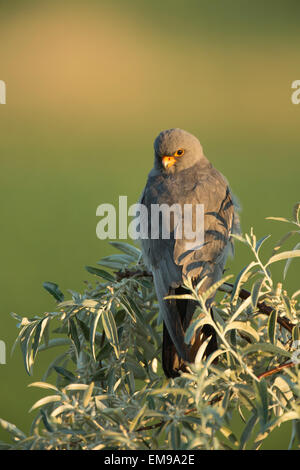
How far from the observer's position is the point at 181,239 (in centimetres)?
181

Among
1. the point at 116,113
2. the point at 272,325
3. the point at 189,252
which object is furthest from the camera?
the point at 116,113

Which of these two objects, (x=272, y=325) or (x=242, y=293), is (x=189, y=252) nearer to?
(x=242, y=293)

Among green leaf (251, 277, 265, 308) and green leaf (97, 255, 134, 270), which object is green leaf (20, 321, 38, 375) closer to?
green leaf (97, 255, 134, 270)

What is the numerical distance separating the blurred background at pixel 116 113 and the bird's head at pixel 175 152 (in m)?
2.52

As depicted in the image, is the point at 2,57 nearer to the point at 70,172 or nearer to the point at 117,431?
the point at 70,172

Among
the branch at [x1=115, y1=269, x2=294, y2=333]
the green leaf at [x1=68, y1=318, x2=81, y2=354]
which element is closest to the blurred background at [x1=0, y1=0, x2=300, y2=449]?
the branch at [x1=115, y1=269, x2=294, y2=333]

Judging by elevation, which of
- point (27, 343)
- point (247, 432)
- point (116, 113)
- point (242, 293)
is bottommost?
point (247, 432)

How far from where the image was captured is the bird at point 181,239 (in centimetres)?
157

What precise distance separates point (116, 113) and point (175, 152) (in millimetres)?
7589

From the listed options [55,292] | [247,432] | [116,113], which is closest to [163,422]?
[247,432]

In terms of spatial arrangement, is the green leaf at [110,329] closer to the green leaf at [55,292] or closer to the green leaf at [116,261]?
the green leaf at [55,292]

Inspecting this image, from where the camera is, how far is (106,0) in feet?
39.6

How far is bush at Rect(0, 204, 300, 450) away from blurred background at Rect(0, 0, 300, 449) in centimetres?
291

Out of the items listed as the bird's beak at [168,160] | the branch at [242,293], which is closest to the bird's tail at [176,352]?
the branch at [242,293]
